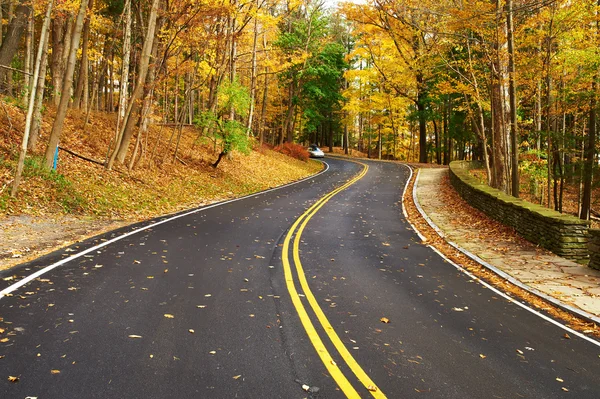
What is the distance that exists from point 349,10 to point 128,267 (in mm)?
20775

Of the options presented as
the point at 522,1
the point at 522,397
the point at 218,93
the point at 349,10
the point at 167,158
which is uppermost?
the point at 349,10

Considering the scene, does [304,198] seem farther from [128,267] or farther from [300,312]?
[300,312]

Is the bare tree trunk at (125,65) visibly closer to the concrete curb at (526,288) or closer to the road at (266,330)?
the road at (266,330)

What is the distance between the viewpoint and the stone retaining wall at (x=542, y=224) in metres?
9.62

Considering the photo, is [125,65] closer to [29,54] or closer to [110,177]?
[29,54]

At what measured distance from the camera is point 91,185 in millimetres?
14117

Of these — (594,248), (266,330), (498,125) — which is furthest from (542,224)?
(266,330)

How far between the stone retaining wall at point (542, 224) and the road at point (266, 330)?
3146mm

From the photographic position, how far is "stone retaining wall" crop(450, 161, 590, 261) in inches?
379

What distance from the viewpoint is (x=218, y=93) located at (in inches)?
870

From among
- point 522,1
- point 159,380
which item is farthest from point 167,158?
point 159,380

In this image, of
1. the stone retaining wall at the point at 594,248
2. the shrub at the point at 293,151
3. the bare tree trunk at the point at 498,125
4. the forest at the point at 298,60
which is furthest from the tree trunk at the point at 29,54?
the shrub at the point at 293,151

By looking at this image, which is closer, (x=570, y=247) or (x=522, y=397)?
(x=522, y=397)

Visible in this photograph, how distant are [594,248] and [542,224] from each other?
181 cm
